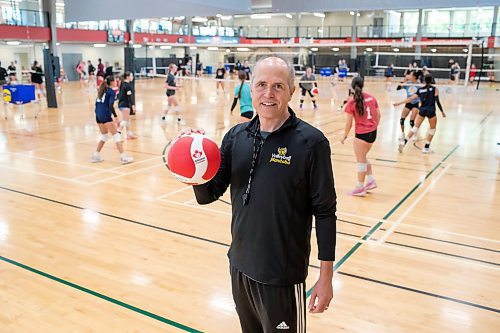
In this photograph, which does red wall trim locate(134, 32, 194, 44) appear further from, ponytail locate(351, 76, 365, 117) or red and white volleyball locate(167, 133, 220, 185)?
red and white volleyball locate(167, 133, 220, 185)

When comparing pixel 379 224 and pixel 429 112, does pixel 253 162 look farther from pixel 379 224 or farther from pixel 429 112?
pixel 429 112

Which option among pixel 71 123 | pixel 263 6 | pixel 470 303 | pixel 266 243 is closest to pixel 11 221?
pixel 266 243

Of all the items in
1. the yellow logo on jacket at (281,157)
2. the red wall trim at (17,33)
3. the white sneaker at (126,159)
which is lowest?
the white sneaker at (126,159)

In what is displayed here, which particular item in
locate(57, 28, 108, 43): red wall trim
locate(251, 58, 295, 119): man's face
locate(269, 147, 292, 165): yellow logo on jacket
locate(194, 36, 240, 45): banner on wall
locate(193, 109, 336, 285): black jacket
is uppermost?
locate(194, 36, 240, 45): banner on wall

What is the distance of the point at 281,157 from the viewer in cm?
207

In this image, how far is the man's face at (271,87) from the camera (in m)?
2.05

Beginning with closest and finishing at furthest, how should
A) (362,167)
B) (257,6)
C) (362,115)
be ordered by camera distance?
(362,115)
(362,167)
(257,6)

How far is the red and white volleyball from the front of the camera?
2.31 m

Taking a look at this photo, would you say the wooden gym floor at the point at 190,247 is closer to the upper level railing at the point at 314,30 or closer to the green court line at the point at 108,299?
the green court line at the point at 108,299

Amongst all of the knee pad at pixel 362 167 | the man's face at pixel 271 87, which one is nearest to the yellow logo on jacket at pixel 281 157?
the man's face at pixel 271 87

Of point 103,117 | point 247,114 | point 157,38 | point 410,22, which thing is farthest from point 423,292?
point 410,22

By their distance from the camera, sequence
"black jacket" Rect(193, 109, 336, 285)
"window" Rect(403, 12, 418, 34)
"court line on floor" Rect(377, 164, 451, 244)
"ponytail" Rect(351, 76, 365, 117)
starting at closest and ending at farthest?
"black jacket" Rect(193, 109, 336, 285)
"court line on floor" Rect(377, 164, 451, 244)
"ponytail" Rect(351, 76, 365, 117)
"window" Rect(403, 12, 418, 34)

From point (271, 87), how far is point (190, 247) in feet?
11.8

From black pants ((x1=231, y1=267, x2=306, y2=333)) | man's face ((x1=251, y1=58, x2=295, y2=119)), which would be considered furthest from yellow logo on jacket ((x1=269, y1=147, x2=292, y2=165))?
black pants ((x1=231, y1=267, x2=306, y2=333))
